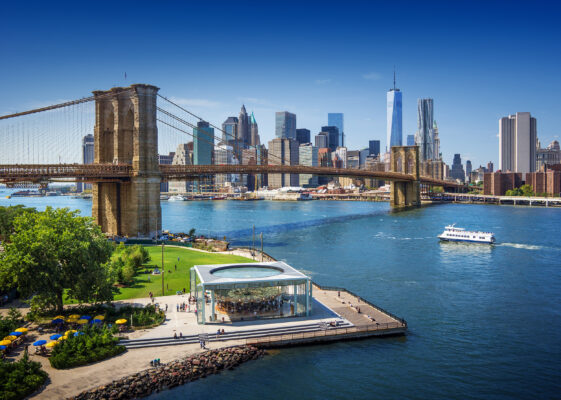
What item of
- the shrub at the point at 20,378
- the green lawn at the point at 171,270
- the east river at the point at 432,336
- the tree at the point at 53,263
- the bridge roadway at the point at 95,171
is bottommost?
the east river at the point at 432,336

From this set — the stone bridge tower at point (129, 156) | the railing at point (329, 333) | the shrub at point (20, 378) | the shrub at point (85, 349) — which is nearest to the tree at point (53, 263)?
the shrub at point (85, 349)

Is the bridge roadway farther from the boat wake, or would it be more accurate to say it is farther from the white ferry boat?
the boat wake

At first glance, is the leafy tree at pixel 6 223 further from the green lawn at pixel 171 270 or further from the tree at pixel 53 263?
the tree at pixel 53 263

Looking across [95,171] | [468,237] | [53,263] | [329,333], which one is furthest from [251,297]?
[468,237]

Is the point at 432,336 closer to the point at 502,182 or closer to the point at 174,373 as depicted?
the point at 174,373

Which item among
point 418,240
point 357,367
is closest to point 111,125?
point 418,240

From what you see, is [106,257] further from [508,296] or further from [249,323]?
[508,296]

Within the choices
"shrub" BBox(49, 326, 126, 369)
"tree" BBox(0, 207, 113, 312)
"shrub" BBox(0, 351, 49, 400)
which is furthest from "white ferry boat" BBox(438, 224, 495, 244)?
"shrub" BBox(0, 351, 49, 400)

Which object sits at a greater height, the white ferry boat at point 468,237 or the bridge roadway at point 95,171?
the bridge roadway at point 95,171
